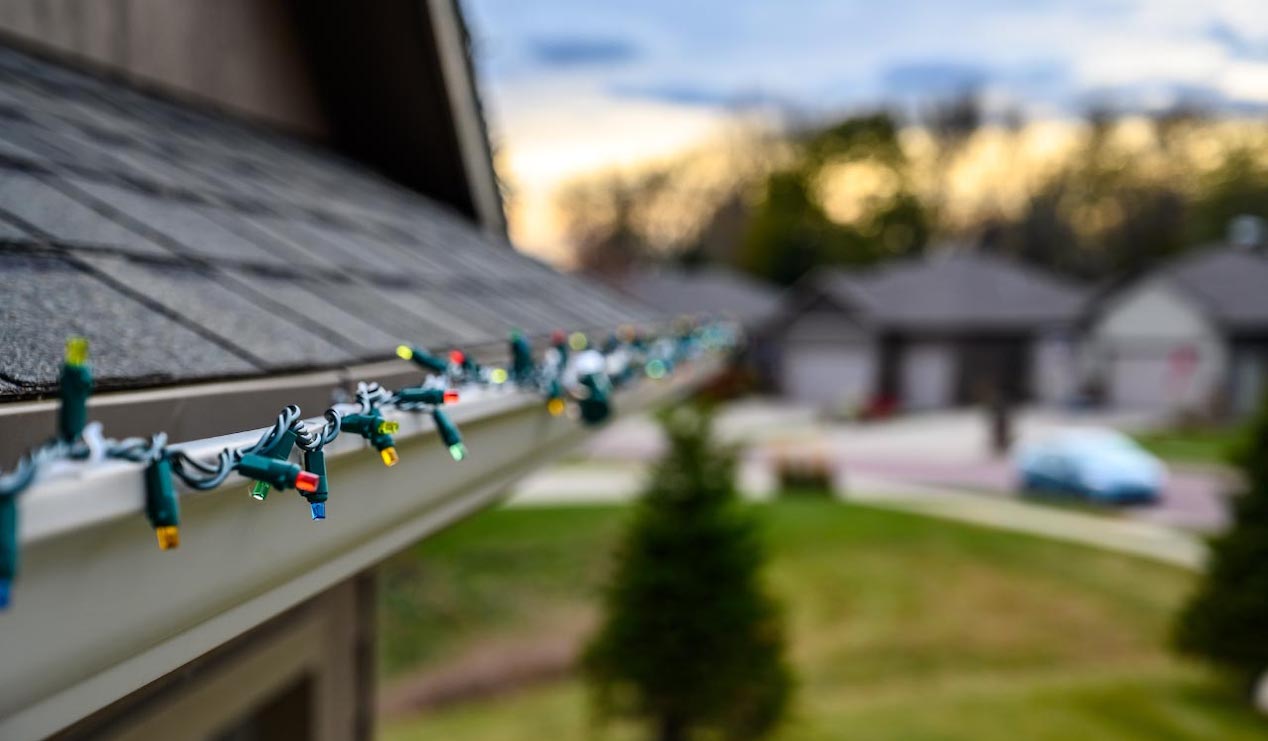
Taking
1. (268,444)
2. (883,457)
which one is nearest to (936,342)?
(883,457)

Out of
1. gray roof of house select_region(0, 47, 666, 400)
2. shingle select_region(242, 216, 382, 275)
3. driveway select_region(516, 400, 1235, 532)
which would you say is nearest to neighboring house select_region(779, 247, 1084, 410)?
driveway select_region(516, 400, 1235, 532)

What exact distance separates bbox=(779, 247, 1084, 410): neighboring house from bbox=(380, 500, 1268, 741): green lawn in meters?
17.6

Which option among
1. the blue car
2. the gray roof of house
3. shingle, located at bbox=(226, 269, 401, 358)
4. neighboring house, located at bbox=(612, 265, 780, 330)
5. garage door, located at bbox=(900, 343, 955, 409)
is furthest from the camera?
neighboring house, located at bbox=(612, 265, 780, 330)

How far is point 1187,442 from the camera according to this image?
2478 centimetres

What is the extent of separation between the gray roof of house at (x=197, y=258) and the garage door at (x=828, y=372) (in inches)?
1203

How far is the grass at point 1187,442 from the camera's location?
2258 cm

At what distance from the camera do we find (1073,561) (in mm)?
14141

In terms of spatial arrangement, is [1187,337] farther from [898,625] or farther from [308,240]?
[308,240]

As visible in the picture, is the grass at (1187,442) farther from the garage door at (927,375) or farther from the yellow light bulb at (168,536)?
the yellow light bulb at (168,536)

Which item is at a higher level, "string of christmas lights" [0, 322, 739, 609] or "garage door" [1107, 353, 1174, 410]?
"string of christmas lights" [0, 322, 739, 609]

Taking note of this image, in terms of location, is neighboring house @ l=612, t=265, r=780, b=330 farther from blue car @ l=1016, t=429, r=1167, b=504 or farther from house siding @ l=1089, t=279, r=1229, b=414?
blue car @ l=1016, t=429, r=1167, b=504

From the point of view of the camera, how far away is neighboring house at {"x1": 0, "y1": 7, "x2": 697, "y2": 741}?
3.31ft

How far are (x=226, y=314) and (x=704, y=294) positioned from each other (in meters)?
39.8

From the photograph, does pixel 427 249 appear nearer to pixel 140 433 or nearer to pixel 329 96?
pixel 329 96
